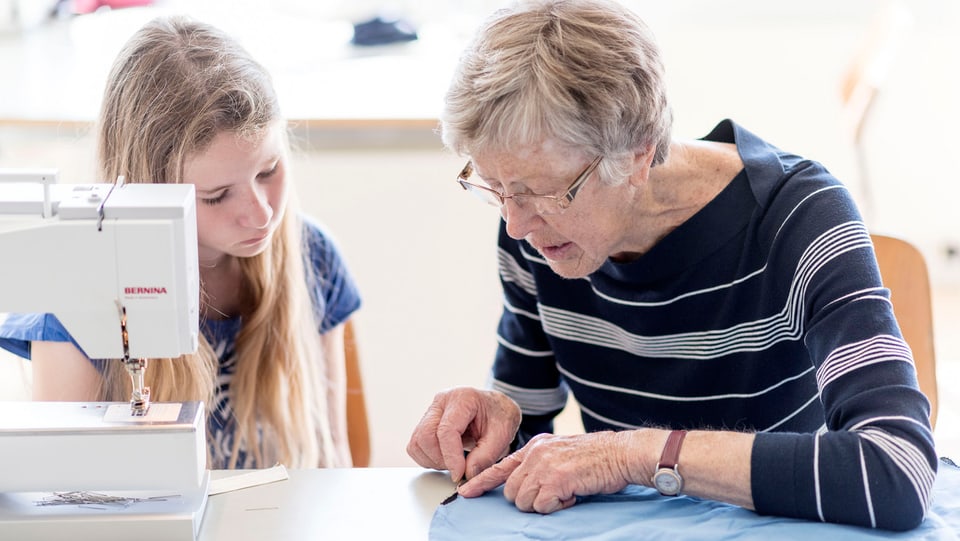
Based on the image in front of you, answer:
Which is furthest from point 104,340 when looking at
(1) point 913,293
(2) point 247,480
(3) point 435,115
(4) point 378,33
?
(4) point 378,33

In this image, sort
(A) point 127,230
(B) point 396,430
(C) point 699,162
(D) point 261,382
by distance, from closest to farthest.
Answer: (A) point 127,230, (C) point 699,162, (D) point 261,382, (B) point 396,430

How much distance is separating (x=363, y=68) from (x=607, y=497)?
2.57 m

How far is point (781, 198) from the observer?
4.98 ft

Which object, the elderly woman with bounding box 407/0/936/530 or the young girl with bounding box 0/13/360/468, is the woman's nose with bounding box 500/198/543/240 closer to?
the elderly woman with bounding box 407/0/936/530

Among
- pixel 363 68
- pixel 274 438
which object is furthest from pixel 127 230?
pixel 363 68

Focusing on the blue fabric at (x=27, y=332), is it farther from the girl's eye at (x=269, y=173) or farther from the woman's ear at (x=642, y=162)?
the woman's ear at (x=642, y=162)

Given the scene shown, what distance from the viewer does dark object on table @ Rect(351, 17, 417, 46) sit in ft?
12.7

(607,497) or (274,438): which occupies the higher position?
(607,497)

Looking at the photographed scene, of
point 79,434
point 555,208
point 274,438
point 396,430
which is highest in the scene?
point 555,208

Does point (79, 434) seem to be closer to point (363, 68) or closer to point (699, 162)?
point (699, 162)

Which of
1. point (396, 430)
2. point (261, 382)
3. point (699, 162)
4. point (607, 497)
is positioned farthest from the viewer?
point (396, 430)

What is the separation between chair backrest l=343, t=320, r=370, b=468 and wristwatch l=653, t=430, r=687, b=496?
0.92 meters

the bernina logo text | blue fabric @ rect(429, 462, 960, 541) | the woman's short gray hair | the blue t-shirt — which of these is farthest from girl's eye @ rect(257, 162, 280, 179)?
blue fabric @ rect(429, 462, 960, 541)

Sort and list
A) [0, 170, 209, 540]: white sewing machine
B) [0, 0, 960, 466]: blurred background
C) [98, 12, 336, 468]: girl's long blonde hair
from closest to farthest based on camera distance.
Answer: [0, 170, 209, 540]: white sewing machine, [98, 12, 336, 468]: girl's long blonde hair, [0, 0, 960, 466]: blurred background
